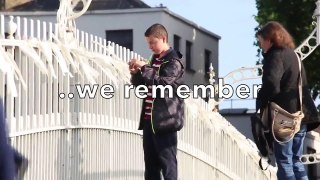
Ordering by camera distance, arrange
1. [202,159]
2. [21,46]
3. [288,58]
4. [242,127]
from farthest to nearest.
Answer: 1. [242,127]
2. [202,159]
3. [288,58]
4. [21,46]

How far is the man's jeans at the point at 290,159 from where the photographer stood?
435 inches

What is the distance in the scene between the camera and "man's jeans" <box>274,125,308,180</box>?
36.3 feet

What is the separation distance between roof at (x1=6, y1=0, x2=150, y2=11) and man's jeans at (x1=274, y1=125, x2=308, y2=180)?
44198mm

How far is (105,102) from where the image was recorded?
12516 mm

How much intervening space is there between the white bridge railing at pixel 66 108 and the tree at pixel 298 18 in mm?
28510

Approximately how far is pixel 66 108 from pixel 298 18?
108 feet

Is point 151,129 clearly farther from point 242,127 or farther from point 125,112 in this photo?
point 242,127

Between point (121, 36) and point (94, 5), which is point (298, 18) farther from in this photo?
point (94, 5)

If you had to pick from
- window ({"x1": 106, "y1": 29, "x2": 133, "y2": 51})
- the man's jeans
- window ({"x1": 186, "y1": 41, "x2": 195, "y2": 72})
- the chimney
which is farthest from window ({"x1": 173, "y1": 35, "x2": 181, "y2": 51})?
the man's jeans

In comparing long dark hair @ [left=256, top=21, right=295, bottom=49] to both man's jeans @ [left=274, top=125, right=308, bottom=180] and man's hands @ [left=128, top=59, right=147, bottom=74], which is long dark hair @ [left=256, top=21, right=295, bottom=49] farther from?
man's hands @ [left=128, top=59, right=147, bottom=74]

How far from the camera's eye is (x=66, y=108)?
11.5 metres

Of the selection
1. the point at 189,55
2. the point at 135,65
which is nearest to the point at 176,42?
the point at 189,55

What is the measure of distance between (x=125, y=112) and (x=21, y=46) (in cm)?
301

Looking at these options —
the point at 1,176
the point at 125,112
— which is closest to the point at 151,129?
the point at 125,112
